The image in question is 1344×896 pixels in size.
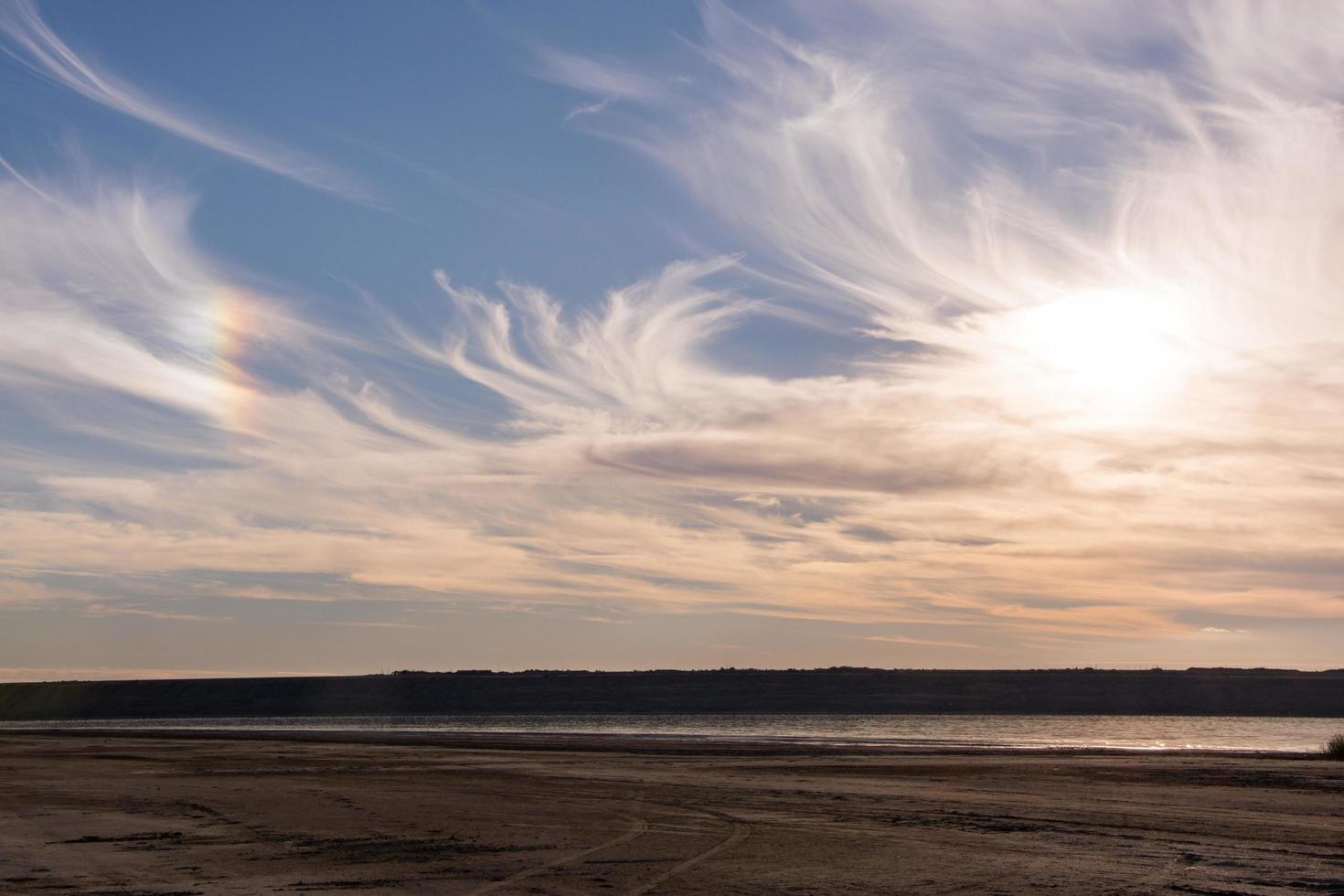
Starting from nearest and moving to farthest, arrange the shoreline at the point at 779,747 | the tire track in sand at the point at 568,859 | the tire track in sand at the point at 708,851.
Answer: the tire track in sand at the point at 568,859 → the tire track in sand at the point at 708,851 → the shoreline at the point at 779,747

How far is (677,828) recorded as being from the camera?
2198 centimetres

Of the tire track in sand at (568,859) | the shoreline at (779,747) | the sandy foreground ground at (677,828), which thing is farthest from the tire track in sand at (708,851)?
the shoreline at (779,747)

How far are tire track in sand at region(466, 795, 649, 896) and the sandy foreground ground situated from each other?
0.08m

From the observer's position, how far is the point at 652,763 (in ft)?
147

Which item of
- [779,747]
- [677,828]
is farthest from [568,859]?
[779,747]

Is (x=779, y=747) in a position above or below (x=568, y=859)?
below

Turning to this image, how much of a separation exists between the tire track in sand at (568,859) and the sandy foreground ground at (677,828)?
0.25ft

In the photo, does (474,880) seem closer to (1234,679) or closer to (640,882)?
(640,882)

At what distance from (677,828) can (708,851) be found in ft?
11.4

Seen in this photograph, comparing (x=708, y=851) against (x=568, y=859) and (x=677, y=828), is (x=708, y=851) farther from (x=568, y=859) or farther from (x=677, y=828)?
(x=677, y=828)

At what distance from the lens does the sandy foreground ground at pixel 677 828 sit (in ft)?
51.0

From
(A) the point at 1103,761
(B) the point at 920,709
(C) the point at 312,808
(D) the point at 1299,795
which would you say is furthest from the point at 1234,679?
(C) the point at 312,808

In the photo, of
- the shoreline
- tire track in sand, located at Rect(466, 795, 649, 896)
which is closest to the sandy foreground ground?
tire track in sand, located at Rect(466, 795, 649, 896)

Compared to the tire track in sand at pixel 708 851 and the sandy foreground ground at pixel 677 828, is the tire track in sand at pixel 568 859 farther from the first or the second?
the tire track in sand at pixel 708 851
